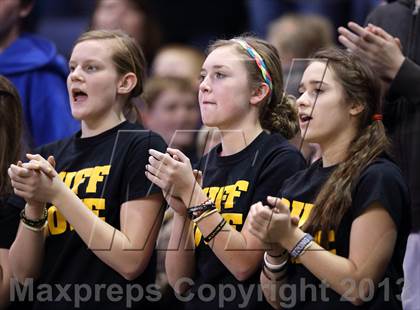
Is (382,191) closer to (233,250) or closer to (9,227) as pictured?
(233,250)

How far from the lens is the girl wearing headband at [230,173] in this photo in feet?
9.90

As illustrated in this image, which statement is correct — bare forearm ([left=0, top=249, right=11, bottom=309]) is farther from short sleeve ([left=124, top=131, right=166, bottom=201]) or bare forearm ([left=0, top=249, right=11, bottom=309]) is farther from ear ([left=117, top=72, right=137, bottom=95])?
ear ([left=117, top=72, right=137, bottom=95])

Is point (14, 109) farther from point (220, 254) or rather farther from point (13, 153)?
point (220, 254)

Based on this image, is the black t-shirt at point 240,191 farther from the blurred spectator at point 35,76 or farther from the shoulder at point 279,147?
the blurred spectator at point 35,76

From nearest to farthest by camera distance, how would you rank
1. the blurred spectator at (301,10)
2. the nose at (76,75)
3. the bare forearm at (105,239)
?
1. the bare forearm at (105,239)
2. the nose at (76,75)
3. the blurred spectator at (301,10)

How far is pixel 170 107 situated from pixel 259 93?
1.75 m

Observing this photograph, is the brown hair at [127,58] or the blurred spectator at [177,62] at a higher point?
the brown hair at [127,58]

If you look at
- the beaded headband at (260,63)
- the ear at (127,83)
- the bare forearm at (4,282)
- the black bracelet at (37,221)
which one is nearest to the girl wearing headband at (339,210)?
the beaded headband at (260,63)

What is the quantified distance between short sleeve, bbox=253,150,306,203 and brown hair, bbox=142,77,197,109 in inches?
74.7

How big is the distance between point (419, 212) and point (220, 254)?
75cm

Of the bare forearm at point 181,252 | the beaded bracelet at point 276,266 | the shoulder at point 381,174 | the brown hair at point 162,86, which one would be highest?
the shoulder at point 381,174

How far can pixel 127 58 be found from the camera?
3.44 metres

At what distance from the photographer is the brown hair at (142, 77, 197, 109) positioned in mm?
5016

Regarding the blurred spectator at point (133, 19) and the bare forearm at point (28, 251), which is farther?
the blurred spectator at point (133, 19)
